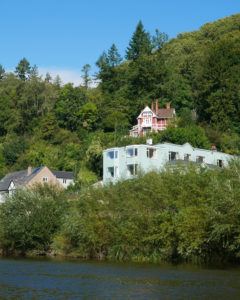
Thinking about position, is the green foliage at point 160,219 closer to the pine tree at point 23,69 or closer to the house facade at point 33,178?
the house facade at point 33,178

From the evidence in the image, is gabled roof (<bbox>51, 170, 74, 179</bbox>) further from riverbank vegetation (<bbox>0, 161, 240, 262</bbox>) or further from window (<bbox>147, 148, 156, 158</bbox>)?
riverbank vegetation (<bbox>0, 161, 240, 262</bbox>)

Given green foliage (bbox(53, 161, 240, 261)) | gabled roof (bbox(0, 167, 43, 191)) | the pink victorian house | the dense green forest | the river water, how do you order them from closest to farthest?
the river water, green foliage (bbox(53, 161, 240, 261)), the dense green forest, gabled roof (bbox(0, 167, 43, 191)), the pink victorian house

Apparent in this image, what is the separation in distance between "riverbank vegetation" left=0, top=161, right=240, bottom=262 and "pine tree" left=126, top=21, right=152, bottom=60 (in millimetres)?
68494

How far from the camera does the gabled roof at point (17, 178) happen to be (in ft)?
372

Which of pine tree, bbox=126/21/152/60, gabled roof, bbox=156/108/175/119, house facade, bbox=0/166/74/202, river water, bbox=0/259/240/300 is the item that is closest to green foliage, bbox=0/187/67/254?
river water, bbox=0/259/240/300

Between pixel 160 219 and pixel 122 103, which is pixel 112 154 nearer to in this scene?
pixel 122 103

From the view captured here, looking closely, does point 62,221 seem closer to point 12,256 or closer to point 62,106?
point 12,256

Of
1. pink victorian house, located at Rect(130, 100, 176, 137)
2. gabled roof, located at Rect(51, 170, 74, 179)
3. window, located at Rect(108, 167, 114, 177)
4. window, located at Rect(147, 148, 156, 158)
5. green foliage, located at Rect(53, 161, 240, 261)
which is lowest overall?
green foliage, located at Rect(53, 161, 240, 261)

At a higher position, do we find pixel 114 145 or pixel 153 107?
pixel 153 107

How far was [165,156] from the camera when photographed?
9688 centimetres

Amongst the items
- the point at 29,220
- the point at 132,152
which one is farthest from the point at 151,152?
the point at 29,220

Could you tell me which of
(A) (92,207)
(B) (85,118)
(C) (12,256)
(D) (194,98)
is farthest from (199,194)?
(B) (85,118)

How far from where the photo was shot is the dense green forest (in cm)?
10850

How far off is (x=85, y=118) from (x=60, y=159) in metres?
10.4
